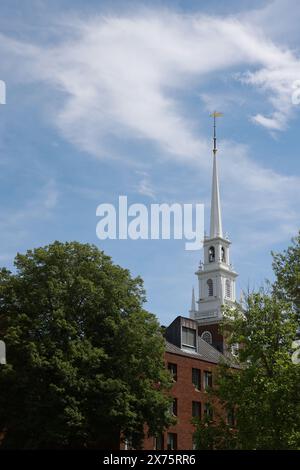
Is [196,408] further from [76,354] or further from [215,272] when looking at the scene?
[215,272]

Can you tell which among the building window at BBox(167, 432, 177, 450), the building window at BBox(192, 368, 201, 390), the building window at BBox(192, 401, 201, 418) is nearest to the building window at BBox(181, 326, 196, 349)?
the building window at BBox(192, 368, 201, 390)

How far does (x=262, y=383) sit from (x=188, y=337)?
31.1m

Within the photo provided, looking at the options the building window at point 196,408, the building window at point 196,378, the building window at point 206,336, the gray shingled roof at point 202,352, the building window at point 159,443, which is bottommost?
the building window at point 159,443

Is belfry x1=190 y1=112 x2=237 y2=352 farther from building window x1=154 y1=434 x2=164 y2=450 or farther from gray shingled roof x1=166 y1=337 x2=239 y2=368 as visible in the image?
building window x1=154 y1=434 x2=164 y2=450

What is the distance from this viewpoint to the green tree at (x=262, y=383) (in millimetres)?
38844

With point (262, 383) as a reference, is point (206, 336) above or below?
above

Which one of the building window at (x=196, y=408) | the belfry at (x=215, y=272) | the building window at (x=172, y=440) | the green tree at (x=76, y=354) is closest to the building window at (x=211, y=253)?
the belfry at (x=215, y=272)

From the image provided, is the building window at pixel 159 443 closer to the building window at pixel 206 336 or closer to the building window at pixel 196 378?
the building window at pixel 196 378

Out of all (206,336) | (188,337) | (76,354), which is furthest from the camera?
(206,336)

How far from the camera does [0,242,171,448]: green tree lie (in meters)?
47.2

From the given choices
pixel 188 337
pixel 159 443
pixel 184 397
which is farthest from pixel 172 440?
pixel 188 337

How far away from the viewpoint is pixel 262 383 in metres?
40.3

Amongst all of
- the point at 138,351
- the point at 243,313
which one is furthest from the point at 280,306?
the point at 138,351

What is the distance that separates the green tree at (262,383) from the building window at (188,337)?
84.8ft
